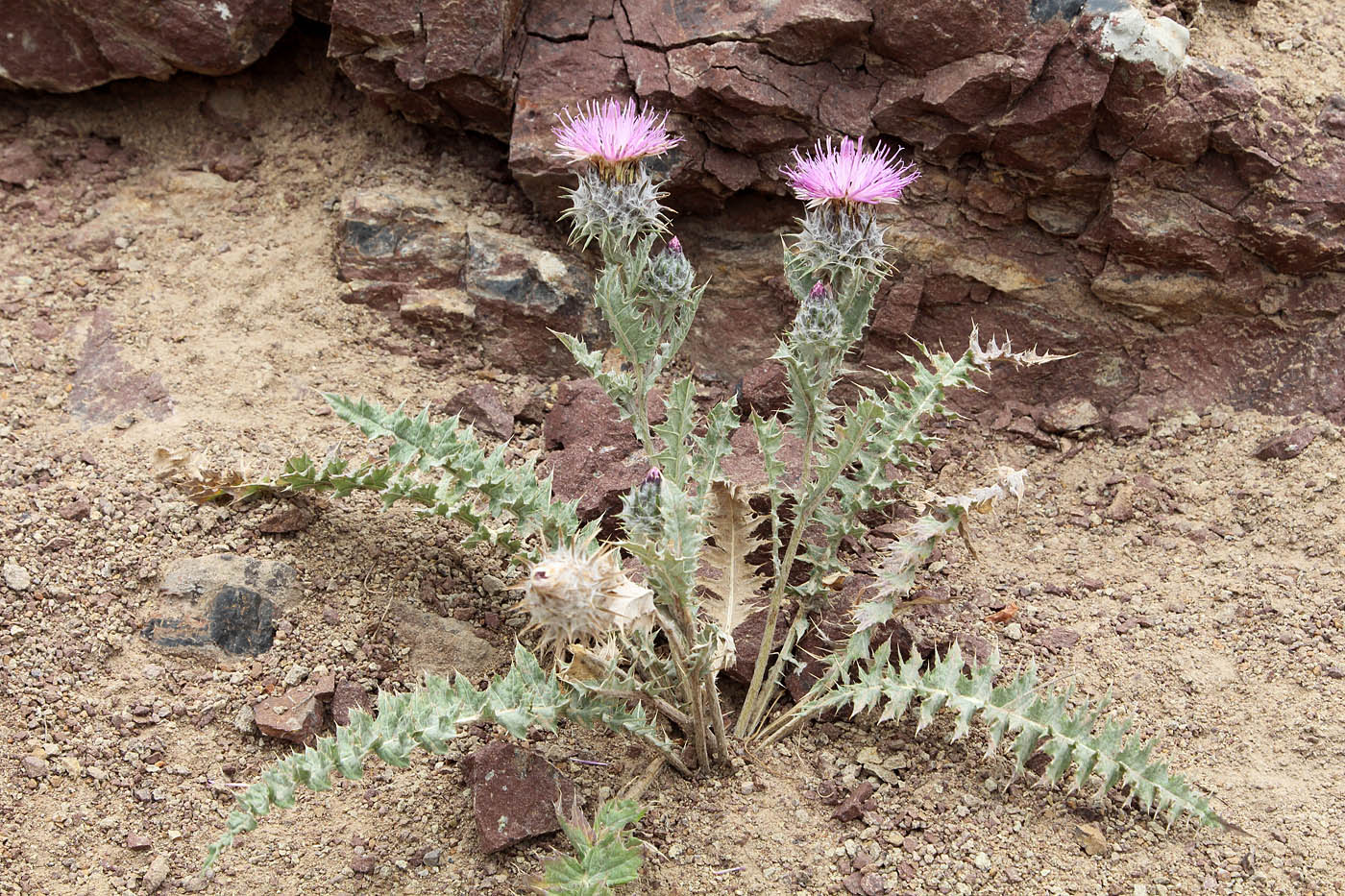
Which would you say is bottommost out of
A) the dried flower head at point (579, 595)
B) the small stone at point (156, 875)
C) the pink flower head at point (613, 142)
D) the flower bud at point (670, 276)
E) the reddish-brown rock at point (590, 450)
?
the small stone at point (156, 875)

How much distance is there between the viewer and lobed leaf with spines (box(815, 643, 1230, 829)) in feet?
10.0

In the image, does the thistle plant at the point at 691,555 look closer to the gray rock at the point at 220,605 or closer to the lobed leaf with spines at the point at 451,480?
the lobed leaf with spines at the point at 451,480

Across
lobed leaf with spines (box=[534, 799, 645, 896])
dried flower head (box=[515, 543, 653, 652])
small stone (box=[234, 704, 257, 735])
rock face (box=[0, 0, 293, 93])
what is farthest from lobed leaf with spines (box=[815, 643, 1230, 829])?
rock face (box=[0, 0, 293, 93])

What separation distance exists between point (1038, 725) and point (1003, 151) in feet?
7.69

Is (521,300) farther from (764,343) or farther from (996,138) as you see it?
(996,138)

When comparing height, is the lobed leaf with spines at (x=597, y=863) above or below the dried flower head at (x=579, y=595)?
below

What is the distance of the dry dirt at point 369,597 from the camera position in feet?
10.3

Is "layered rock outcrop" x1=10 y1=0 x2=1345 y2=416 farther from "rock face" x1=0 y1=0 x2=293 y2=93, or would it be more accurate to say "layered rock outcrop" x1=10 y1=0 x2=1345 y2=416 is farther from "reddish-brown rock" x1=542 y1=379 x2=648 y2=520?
"reddish-brown rock" x1=542 y1=379 x2=648 y2=520

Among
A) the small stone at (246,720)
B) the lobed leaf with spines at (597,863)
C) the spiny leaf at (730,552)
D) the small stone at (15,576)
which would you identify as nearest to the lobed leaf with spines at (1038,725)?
the spiny leaf at (730,552)

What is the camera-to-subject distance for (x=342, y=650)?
3627 mm

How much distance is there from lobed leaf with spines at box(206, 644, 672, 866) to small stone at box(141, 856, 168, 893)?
36cm

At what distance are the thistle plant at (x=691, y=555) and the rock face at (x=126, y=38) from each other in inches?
90.7

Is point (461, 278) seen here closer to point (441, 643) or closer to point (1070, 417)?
point (441, 643)

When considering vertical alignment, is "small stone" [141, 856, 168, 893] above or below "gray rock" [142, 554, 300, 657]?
below
